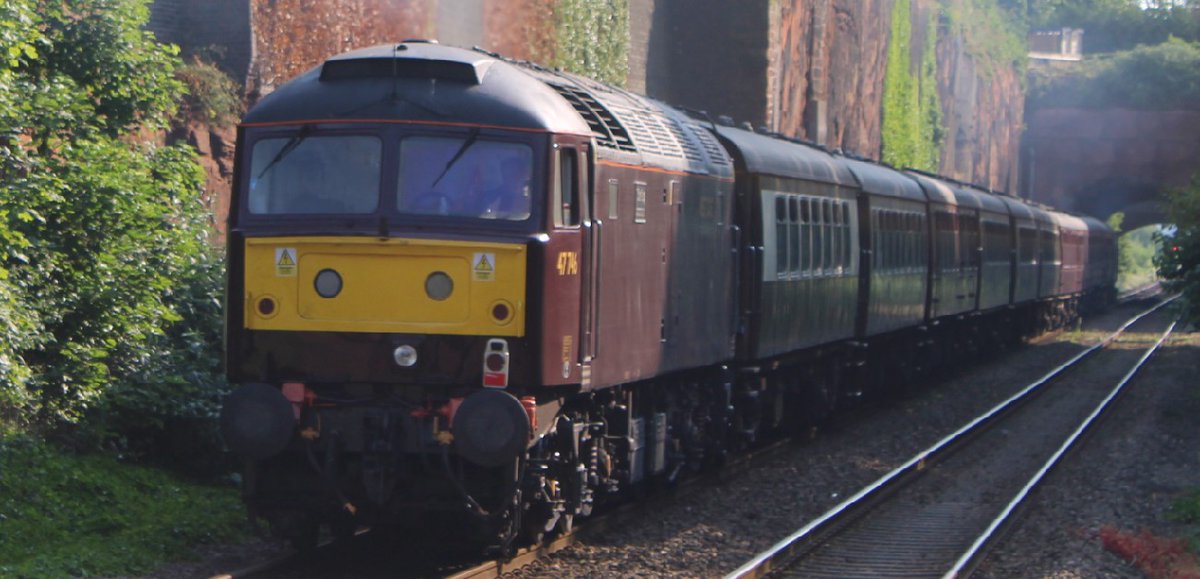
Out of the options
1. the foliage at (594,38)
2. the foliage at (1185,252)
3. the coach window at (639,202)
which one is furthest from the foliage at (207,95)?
the foliage at (1185,252)

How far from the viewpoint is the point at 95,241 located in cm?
1128

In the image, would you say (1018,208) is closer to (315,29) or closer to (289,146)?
(315,29)

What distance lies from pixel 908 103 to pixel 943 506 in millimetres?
37574

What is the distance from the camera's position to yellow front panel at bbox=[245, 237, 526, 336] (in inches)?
334

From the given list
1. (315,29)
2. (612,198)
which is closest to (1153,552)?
(612,198)

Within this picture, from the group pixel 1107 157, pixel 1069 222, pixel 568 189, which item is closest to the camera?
pixel 568 189

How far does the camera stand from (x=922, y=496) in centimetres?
1315

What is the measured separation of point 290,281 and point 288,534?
5.08 ft

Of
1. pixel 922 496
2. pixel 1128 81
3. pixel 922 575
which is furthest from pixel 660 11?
pixel 1128 81

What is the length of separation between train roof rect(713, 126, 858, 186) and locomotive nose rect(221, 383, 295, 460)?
595 centimetres

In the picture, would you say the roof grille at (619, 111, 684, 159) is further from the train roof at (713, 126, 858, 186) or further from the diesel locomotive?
the train roof at (713, 126, 858, 186)

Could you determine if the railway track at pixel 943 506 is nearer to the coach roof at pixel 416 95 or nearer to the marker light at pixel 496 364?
the marker light at pixel 496 364

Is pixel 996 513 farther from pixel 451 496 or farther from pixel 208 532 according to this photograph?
pixel 208 532

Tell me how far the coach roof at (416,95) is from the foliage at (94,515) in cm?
264
